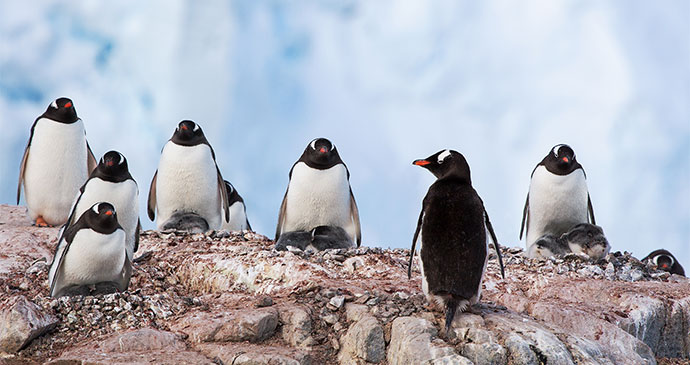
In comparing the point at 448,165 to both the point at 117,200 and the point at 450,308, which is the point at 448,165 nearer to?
the point at 450,308

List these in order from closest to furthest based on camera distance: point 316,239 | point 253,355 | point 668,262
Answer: point 253,355 < point 316,239 < point 668,262

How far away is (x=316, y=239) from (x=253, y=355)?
12.2ft

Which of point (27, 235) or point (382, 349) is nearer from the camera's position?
point (382, 349)

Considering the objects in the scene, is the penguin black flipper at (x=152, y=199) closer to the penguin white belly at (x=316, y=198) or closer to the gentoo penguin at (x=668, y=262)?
the penguin white belly at (x=316, y=198)

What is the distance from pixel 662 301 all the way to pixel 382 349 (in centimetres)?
340

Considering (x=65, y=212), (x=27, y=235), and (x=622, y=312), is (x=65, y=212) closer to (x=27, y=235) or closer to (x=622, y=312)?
(x=27, y=235)

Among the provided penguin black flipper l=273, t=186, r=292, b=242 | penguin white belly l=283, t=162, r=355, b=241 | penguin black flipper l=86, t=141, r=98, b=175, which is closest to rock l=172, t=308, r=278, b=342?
penguin white belly l=283, t=162, r=355, b=241

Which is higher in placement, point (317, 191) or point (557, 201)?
point (557, 201)

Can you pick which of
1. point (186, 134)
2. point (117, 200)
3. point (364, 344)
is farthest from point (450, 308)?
point (186, 134)

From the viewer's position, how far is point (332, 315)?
5.86 metres

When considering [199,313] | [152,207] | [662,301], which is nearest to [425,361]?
[199,313]

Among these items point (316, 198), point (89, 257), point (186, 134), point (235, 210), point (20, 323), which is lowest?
point (20, 323)

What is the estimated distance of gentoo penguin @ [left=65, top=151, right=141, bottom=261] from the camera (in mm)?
8305

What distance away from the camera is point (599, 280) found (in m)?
7.92
